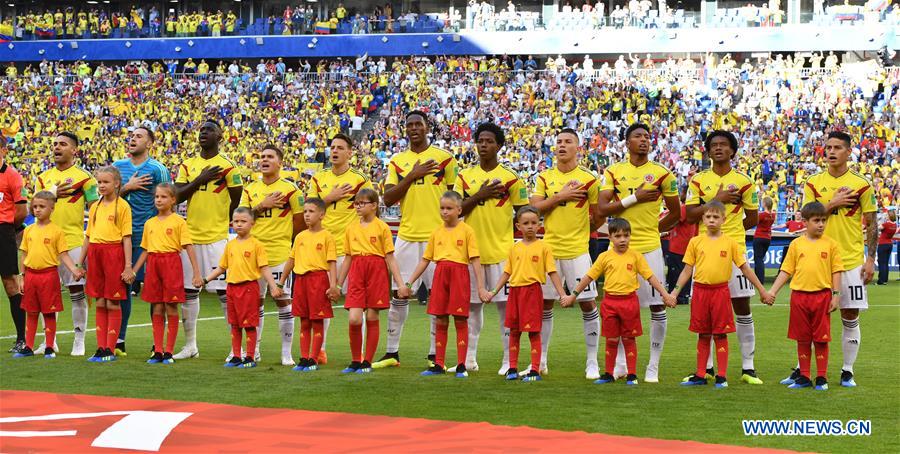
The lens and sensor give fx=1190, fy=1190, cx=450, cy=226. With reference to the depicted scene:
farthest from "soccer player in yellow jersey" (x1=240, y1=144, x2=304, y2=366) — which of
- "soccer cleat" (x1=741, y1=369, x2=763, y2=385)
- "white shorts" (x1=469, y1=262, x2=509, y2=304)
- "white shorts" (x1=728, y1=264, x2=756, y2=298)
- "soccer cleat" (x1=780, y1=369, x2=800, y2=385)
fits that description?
"soccer cleat" (x1=780, y1=369, x2=800, y2=385)


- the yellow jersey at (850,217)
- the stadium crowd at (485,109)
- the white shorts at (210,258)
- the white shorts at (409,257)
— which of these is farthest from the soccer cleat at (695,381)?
the stadium crowd at (485,109)

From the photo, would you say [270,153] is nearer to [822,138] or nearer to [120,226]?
[120,226]

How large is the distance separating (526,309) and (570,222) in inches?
33.8

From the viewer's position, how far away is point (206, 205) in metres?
11.2

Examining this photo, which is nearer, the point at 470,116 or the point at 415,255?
the point at 415,255

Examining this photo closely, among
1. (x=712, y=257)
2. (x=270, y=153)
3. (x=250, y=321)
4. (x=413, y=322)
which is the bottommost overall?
(x=413, y=322)

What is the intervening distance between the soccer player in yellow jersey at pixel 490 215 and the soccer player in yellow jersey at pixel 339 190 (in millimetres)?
1081

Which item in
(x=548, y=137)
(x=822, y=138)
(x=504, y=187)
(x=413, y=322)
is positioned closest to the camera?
(x=504, y=187)

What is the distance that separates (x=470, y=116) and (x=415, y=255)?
28533 mm

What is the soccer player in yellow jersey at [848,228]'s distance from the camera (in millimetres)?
9406

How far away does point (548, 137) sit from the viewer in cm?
3566

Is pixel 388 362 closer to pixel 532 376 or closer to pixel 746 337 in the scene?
pixel 532 376

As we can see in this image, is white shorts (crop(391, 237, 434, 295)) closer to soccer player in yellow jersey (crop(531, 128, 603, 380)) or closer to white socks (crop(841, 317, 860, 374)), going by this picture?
soccer player in yellow jersey (crop(531, 128, 603, 380))

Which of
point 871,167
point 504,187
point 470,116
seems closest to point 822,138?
point 871,167
